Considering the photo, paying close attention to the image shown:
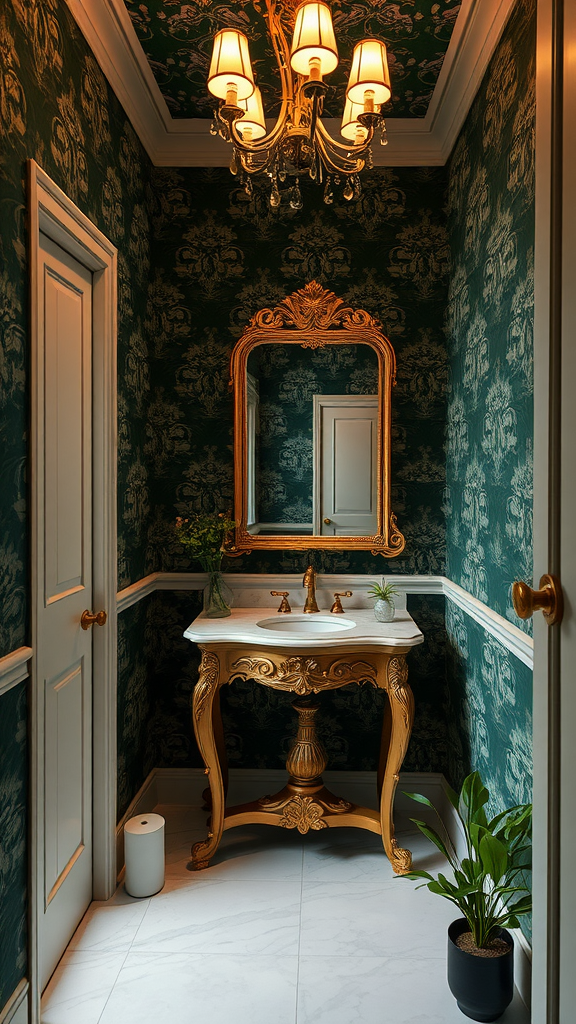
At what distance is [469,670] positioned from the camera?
2504 mm

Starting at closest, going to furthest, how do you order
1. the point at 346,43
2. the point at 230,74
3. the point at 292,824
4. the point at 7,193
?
the point at 7,193, the point at 230,74, the point at 346,43, the point at 292,824

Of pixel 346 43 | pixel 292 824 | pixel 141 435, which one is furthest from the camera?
pixel 141 435

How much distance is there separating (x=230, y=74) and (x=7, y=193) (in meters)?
0.69

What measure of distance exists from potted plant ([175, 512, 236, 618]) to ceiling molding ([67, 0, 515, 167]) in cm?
155

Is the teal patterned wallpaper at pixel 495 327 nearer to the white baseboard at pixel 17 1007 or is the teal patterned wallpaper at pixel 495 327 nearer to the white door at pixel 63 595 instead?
the white door at pixel 63 595

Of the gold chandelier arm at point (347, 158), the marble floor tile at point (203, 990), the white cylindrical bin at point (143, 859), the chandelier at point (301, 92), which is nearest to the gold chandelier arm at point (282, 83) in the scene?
the chandelier at point (301, 92)

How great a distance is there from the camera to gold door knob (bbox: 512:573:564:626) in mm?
1017

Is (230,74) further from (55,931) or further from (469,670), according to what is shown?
(55,931)

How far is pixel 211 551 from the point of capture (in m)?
2.82

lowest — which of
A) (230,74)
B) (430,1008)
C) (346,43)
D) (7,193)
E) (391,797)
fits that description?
(430,1008)

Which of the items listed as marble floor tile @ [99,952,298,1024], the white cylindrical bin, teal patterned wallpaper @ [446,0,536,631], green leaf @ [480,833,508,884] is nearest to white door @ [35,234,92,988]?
the white cylindrical bin

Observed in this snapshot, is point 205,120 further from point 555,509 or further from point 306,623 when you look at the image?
point 555,509

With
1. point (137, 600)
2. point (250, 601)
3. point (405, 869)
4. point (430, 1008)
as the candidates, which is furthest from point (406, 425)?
point (430, 1008)

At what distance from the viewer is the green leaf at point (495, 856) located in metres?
1.70
